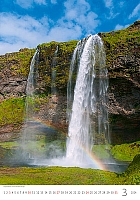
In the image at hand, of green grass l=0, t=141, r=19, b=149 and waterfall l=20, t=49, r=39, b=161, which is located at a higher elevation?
waterfall l=20, t=49, r=39, b=161

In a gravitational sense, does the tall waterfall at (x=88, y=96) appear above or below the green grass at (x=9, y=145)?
above

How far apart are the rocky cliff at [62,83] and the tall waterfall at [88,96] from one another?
86cm

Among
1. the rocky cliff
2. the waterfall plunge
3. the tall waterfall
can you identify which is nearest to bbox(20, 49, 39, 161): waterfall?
the rocky cliff

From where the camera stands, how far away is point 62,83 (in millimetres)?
34031

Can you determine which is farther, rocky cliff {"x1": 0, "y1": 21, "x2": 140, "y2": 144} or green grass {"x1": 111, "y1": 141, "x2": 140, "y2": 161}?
green grass {"x1": 111, "y1": 141, "x2": 140, "y2": 161}

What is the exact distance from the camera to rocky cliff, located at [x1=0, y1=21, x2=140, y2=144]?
28.9 metres

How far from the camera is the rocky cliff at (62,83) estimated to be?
1139 inches

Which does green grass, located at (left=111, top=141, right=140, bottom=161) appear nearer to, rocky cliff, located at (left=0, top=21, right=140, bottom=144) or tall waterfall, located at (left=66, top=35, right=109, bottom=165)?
rocky cliff, located at (left=0, top=21, right=140, bottom=144)

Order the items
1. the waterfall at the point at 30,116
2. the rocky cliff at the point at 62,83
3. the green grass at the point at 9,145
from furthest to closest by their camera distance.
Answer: the green grass at the point at 9,145 < the waterfall at the point at 30,116 < the rocky cliff at the point at 62,83

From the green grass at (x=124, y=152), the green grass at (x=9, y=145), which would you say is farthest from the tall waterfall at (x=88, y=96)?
the green grass at (x=9, y=145)

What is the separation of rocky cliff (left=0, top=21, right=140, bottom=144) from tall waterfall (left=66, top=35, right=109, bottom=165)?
2.83ft

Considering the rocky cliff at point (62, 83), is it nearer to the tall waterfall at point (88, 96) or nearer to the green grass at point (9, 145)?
the tall waterfall at point (88, 96)

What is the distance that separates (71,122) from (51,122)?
17.0ft

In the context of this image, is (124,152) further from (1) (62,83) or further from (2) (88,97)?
(1) (62,83)
